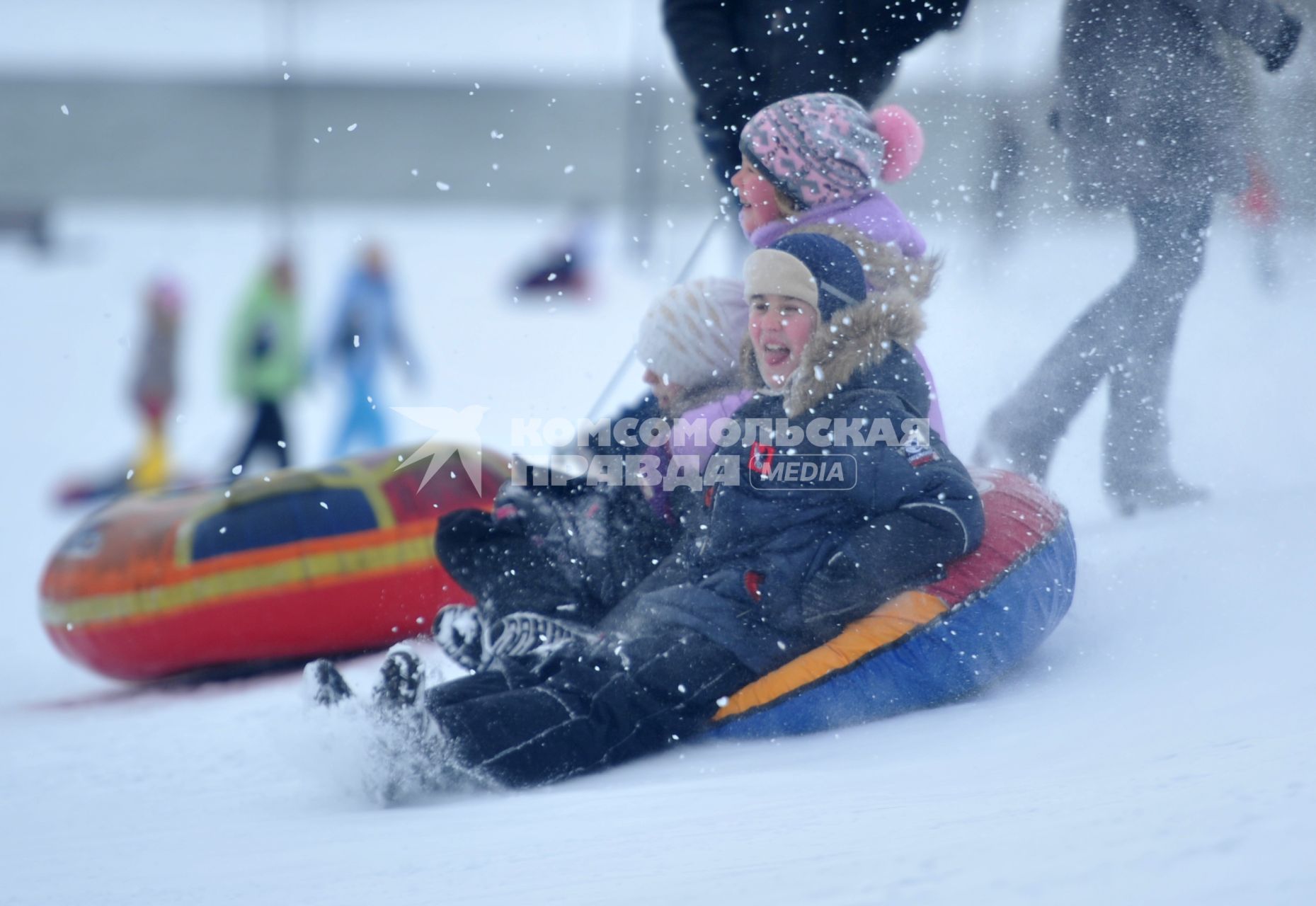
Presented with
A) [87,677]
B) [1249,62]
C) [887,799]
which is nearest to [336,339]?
[87,677]

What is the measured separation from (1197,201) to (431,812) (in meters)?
1.71

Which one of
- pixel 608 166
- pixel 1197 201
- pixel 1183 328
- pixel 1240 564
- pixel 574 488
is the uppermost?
pixel 608 166

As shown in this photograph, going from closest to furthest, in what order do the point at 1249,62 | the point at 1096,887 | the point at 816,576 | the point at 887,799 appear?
the point at 1096,887 < the point at 887,799 < the point at 816,576 < the point at 1249,62

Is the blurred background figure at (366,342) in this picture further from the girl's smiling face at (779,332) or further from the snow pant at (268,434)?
the girl's smiling face at (779,332)

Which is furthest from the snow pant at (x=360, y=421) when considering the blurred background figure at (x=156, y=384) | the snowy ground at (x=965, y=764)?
the snowy ground at (x=965, y=764)

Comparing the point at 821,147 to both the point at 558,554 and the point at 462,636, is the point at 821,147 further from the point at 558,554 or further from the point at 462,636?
the point at 462,636

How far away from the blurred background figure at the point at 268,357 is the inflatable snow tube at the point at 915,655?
3900 mm

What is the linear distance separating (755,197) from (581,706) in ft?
2.98

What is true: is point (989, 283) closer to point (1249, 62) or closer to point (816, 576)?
point (1249, 62)

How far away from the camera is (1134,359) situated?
2209mm

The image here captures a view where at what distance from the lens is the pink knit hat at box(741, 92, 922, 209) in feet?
6.30

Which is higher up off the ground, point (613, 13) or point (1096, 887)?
point (613, 13)

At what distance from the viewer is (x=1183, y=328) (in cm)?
222

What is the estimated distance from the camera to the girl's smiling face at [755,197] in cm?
199
